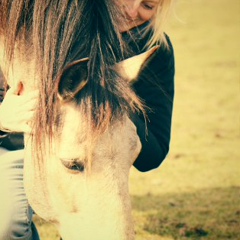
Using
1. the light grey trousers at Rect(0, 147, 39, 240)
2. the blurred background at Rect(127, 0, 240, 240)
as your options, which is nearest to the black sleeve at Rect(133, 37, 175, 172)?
the blurred background at Rect(127, 0, 240, 240)

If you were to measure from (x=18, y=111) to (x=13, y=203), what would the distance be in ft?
1.80

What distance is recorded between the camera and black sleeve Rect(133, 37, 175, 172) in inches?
114

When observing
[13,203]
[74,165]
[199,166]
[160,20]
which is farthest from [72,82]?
[199,166]

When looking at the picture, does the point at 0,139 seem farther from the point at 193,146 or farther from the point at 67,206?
the point at 193,146

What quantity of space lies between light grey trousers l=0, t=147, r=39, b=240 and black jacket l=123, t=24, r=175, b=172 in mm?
779

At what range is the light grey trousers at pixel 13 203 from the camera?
219 centimetres

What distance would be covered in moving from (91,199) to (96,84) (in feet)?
1.52

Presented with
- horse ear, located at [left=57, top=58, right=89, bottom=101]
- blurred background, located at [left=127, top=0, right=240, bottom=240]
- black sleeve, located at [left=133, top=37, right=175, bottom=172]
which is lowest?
blurred background, located at [left=127, top=0, right=240, bottom=240]

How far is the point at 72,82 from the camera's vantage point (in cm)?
183

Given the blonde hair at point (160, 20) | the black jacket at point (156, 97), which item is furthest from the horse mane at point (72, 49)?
the black jacket at point (156, 97)

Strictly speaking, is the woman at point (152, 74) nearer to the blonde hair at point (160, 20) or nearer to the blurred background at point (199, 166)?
the blonde hair at point (160, 20)

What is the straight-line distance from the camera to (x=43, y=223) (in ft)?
11.3

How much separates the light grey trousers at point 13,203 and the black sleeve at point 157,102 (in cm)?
78

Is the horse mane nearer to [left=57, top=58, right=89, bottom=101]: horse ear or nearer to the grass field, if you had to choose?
[left=57, top=58, right=89, bottom=101]: horse ear
